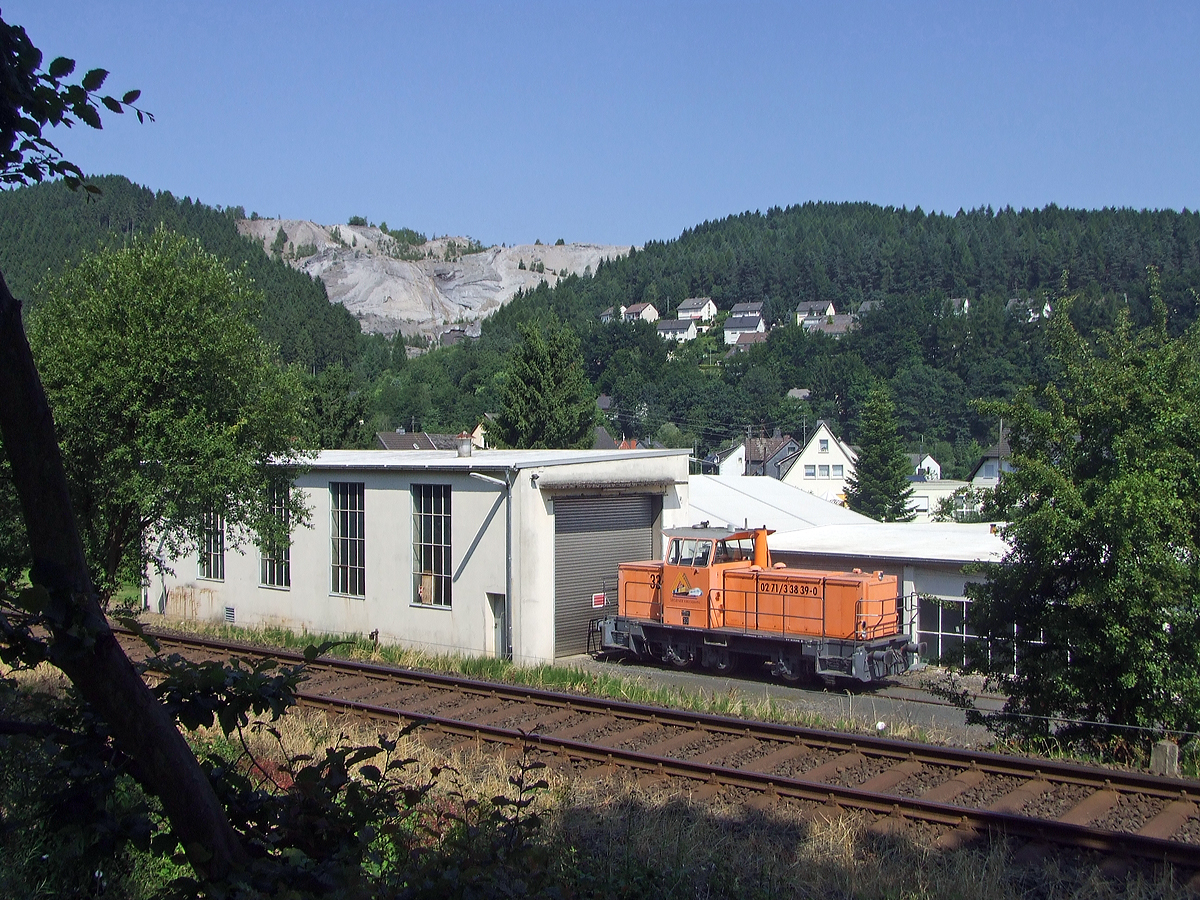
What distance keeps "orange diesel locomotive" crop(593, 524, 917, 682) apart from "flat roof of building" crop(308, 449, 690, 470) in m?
2.92

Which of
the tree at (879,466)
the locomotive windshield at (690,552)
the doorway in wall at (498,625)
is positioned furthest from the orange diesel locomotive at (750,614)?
the tree at (879,466)

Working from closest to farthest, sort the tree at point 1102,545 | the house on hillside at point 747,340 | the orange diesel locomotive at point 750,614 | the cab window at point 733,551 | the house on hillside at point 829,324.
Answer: the tree at point 1102,545, the orange diesel locomotive at point 750,614, the cab window at point 733,551, the house on hillside at point 747,340, the house on hillside at point 829,324

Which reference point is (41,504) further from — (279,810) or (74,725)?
(279,810)

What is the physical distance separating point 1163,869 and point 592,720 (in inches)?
292

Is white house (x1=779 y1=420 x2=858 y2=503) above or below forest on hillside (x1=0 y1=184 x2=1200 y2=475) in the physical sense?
below

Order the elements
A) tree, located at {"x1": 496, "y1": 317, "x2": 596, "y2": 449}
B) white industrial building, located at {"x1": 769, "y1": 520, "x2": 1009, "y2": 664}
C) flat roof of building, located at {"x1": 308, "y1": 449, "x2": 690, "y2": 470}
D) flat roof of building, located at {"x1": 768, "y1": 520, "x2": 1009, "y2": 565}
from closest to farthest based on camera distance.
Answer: white industrial building, located at {"x1": 769, "y1": 520, "x2": 1009, "y2": 664}
flat roof of building, located at {"x1": 768, "y1": 520, "x2": 1009, "y2": 565}
flat roof of building, located at {"x1": 308, "y1": 449, "x2": 690, "y2": 470}
tree, located at {"x1": 496, "y1": 317, "x2": 596, "y2": 449}

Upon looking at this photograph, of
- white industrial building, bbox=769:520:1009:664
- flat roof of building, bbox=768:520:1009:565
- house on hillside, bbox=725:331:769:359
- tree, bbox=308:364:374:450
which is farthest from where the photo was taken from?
house on hillside, bbox=725:331:769:359

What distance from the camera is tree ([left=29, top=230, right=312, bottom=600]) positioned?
15.4m

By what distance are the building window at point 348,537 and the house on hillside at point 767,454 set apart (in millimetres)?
79444

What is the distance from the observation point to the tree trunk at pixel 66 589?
8.75 ft

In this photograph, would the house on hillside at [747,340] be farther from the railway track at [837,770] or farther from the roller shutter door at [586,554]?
the railway track at [837,770]

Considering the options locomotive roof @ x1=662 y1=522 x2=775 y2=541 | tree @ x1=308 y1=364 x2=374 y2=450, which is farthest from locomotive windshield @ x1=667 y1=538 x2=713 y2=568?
tree @ x1=308 y1=364 x2=374 y2=450

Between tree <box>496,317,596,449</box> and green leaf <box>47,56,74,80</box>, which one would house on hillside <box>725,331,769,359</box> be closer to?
tree <box>496,317,596,449</box>

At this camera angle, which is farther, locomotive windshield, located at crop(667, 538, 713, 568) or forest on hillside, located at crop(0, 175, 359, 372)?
forest on hillside, located at crop(0, 175, 359, 372)
